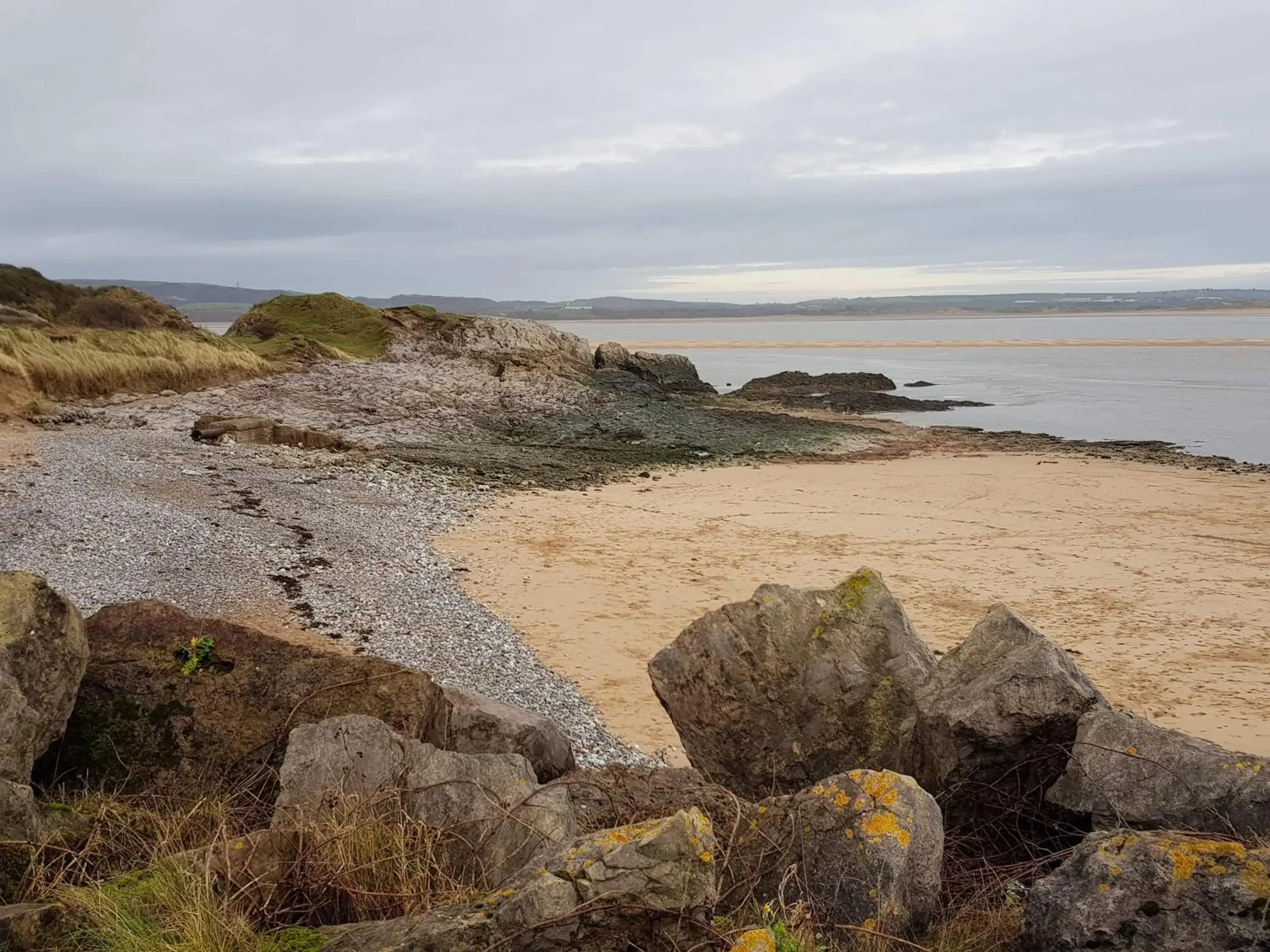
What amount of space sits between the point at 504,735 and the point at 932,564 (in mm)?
10812

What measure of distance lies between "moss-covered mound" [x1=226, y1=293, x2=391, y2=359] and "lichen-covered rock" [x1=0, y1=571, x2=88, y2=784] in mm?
31393

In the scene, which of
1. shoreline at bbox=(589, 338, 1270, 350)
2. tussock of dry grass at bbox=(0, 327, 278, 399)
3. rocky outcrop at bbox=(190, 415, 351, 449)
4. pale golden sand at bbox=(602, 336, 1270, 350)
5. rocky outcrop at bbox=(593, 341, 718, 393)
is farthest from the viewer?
shoreline at bbox=(589, 338, 1270, 350)

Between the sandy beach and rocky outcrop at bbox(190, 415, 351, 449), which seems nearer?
the sandy beach

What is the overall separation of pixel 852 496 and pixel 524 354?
20.9 meters

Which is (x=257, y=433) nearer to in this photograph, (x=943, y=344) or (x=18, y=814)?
(x=18, y=814)

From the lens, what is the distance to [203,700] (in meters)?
4.99

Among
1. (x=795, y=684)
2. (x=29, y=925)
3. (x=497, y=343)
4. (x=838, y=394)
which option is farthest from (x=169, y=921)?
(x=838, y=394)

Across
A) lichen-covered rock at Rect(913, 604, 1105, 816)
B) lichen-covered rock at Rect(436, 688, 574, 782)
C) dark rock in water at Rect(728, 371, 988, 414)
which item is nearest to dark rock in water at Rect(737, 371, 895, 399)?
dark rock in water at Rect(728, 371, 988, 414)

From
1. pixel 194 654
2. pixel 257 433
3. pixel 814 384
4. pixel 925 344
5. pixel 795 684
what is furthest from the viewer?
pixel 925 344

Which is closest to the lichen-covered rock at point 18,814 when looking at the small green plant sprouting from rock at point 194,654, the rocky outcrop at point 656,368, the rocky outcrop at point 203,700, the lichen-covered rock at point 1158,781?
the rocky outcrop at point 203,700

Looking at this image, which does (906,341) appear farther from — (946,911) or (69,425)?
(946,911)

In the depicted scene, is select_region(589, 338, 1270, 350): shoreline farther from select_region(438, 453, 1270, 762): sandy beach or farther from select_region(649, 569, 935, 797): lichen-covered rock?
select_region(649, 569, 935, 797): lichen-covered rock

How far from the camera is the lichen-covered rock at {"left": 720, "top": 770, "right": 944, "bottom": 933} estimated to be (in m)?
3.32

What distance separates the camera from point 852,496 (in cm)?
2072
